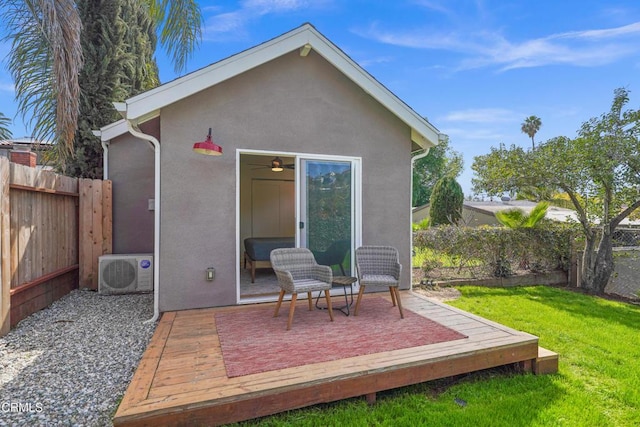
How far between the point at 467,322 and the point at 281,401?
107 inches

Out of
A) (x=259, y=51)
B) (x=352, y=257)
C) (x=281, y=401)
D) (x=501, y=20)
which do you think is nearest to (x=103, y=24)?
(x=259, y=51)

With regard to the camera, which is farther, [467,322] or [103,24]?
[103,24]

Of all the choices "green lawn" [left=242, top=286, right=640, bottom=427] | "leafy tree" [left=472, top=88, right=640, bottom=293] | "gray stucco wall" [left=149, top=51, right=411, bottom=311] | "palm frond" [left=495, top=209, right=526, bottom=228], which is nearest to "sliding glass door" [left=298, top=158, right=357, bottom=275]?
"gray stucco wall" [left=149, top=51, right=411, bottom=311]

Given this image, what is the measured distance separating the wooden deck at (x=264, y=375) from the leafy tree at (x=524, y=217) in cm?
539

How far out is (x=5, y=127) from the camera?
840 cm

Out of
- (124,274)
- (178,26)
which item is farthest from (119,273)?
(178,26)

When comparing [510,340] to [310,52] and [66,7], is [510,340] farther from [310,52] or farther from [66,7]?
[66,7]

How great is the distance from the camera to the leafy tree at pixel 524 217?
8.33 metres

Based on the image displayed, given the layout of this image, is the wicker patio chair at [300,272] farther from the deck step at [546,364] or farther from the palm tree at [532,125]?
the palm tree at [532,125]

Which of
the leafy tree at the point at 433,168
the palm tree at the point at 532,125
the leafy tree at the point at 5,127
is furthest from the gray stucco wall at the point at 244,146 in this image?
the palm tree at the point at 532,125

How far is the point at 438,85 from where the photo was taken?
17016 mm

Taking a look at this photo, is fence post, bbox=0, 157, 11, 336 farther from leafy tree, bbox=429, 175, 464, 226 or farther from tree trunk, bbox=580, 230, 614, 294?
leafy tree, bbox=429, 175, 464, 226

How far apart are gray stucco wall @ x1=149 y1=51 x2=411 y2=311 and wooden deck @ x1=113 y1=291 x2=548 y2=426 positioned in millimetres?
1017

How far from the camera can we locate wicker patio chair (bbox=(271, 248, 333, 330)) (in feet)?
13.8
